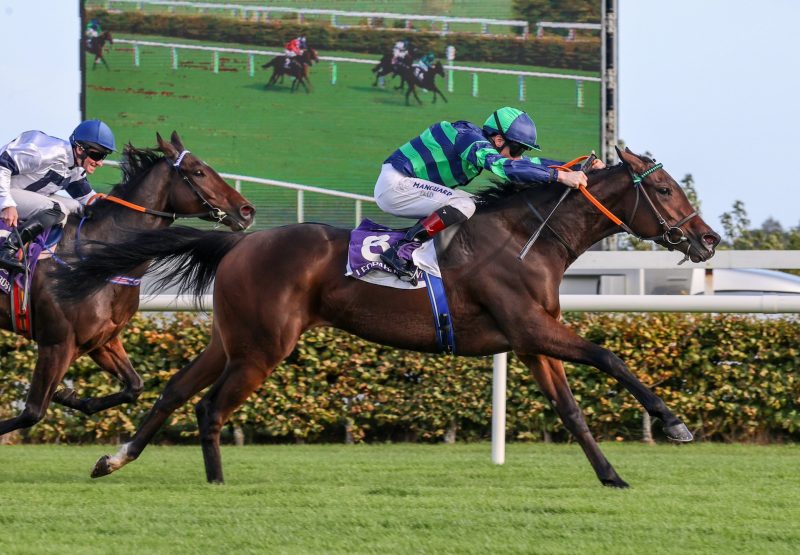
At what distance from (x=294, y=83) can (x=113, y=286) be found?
8180 millimetres

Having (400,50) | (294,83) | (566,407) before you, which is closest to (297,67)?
(294,83)

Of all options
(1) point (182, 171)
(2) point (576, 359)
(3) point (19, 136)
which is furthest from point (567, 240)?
(3) point (19, 136)

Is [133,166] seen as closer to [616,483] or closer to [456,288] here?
[456,288]

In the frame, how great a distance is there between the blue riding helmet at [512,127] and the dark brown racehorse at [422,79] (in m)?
8.08

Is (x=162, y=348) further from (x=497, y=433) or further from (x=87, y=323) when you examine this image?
(x=497, y=433)

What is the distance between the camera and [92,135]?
19.0 ft

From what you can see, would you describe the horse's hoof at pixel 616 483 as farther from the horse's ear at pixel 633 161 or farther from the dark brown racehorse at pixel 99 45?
the dark brown racehorse at pixel 99 45

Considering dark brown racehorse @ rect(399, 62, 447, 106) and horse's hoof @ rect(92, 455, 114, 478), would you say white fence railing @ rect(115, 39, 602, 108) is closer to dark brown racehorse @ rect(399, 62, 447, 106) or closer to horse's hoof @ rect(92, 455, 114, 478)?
dark brown racehorse @ rect(399, 62, 447, 106)

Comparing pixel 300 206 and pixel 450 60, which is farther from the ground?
pixel 450 60

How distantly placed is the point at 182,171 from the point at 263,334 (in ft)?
4.09

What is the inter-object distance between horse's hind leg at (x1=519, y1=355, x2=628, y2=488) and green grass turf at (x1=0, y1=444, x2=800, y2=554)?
0.12 m

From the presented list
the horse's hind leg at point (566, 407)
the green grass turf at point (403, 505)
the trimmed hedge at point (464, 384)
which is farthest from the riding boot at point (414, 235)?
the trimmed hedge at point (464, 384)

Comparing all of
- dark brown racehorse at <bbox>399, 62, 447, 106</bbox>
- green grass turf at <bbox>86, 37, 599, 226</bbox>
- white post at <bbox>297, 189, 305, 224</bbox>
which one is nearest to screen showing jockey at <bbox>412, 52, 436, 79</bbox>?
dark brown racehorse at <bbox>399, 62, 447, 106</bbox>

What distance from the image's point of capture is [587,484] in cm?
517
